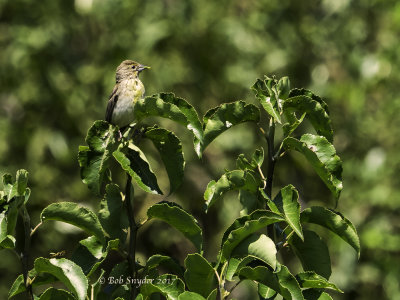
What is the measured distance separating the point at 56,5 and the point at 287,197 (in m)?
6.93

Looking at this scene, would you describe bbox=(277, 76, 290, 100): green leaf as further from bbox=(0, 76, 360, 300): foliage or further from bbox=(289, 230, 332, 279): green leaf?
bbox=(289, 230, 332, 279): green leaf

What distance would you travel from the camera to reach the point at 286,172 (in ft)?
26.5

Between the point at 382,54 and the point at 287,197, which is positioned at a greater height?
the point at 382,54

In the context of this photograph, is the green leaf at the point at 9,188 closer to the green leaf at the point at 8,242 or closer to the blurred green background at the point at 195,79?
the green leaf at the point at 8,242

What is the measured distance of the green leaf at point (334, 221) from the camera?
2.02 meters

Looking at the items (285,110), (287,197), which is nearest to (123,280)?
(287,197)

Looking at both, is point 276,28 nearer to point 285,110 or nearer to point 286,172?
point 286,172

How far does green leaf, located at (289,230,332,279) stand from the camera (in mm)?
2059

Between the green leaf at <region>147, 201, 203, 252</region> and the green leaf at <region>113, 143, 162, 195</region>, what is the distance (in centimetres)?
7

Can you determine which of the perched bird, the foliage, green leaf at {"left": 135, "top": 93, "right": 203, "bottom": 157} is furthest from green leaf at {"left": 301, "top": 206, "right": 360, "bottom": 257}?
the perched bird

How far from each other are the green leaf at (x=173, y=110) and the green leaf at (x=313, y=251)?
0.36m

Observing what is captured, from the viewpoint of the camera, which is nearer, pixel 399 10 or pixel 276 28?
pixel 399 10

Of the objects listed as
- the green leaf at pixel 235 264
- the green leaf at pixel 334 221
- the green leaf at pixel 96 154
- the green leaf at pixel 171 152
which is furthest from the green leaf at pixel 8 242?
the green leaf at pixel 334 221

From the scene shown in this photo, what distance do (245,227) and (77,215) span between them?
455mm
